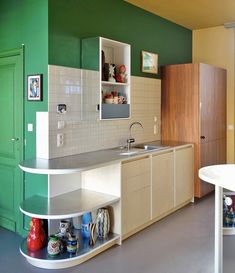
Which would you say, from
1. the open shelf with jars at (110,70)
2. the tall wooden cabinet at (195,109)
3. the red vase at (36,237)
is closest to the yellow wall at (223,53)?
the tall wooden cabinet at (195,109)

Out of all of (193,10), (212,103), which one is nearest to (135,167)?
(212,103)

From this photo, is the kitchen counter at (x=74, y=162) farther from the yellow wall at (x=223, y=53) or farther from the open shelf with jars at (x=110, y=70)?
the yellow wall at (x=223, y=53)

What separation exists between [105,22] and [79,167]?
2015 millimetres

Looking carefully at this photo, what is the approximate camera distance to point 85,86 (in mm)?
3643

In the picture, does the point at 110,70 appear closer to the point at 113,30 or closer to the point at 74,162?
the point at 113,30

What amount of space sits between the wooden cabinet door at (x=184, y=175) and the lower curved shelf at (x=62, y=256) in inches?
63.8

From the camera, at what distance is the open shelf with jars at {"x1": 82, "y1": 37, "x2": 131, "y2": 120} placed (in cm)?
354

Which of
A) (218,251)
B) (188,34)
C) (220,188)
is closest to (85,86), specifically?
(220,188)

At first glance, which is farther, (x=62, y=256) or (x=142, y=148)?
(x=142, y=148)

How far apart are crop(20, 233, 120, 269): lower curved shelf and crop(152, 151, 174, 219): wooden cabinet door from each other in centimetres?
102

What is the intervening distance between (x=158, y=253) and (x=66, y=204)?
1012 mm

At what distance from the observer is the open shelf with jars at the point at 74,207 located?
2873mm

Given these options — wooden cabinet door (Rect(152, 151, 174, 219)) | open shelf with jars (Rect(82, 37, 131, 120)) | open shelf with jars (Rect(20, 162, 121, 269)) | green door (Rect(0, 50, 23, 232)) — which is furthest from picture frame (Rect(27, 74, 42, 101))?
wooden cabinet door (Rect(152, 151, 174, 219))

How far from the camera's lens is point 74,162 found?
3.09m
